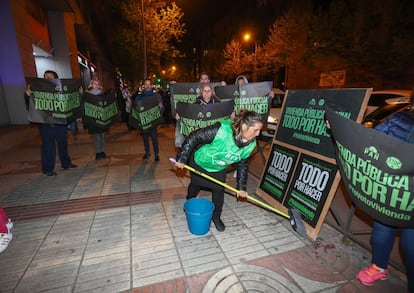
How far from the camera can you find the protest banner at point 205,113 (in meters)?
4.05

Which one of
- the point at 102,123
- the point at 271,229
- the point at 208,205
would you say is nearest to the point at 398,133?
the point at 271,229

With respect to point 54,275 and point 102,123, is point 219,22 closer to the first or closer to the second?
point 102,123

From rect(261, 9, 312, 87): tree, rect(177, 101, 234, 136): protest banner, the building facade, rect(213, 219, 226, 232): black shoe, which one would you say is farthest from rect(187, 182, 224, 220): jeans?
rect(261, 9, 312, 87): tree

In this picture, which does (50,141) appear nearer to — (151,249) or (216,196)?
(151,249)

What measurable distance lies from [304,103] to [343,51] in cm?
1557

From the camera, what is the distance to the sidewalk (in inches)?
87.8

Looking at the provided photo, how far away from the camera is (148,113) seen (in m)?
5.80

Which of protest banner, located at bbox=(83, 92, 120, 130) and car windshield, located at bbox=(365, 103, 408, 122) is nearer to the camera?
protest banner, located at bbox=(83, 92, 120, 130)

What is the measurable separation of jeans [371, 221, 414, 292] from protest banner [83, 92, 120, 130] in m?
5.82

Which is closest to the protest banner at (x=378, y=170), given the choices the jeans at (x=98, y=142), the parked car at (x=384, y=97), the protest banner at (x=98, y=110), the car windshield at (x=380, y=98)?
the protest banner at (x=98, y=110)

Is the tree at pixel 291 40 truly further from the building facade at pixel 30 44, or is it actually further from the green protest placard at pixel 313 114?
the green protest placard at pixel 313 114

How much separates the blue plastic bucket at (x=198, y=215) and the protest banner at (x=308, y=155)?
1.24 metres

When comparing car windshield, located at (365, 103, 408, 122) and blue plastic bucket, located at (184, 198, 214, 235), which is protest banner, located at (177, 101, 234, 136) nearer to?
blue plastic bucket, located at (184, 198, 214, 235)

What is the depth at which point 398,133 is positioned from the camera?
1907 millimetres
